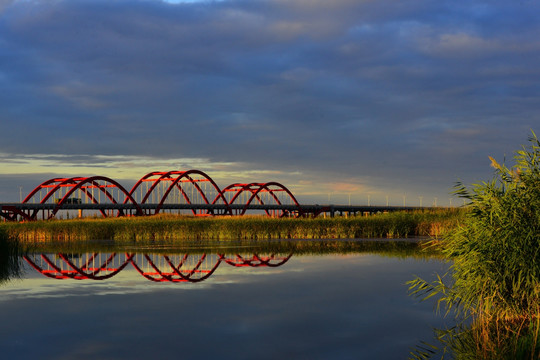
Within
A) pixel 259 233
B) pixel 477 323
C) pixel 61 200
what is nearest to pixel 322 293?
pixel 477 323

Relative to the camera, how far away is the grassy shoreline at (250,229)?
131 feet

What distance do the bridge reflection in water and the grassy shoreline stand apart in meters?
11.7

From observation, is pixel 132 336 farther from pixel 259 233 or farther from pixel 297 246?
pixel 259 233

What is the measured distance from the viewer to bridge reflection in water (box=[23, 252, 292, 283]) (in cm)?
2052

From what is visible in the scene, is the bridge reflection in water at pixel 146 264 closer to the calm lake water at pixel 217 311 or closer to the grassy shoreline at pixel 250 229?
the calm lake water at pixel 217 311

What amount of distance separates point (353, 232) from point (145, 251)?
15.4 meters

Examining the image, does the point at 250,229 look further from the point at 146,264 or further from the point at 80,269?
the point at 80,269

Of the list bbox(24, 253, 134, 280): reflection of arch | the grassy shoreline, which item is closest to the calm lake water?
bbox(24, 253, 134, 280): reflection of arch

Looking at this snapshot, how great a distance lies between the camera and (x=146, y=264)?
78.0ft

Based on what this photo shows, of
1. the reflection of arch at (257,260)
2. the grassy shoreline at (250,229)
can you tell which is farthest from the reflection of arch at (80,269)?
the grassy shoreline at (250,229)

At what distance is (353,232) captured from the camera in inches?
1585

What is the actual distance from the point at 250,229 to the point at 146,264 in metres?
16.9

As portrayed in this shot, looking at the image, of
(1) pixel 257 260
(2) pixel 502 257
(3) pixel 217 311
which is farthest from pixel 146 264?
(2) pixel 502 257

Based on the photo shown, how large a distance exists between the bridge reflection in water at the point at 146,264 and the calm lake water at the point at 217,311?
81 mm
